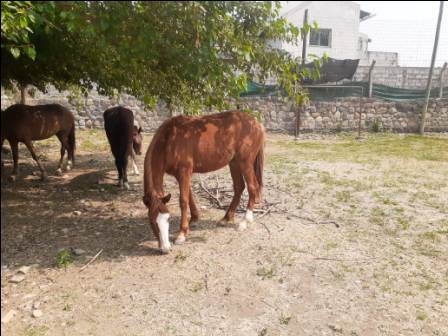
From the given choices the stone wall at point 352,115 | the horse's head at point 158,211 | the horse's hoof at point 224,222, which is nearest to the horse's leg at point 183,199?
the horse's head at point 158,211

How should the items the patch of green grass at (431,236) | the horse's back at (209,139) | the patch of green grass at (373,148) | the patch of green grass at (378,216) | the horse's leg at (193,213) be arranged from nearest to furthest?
the horse's back at (209,139) → the patch of green grass at (431,236) → the horse's leg at (193,213) → the patch of green grass at (378,216) → the patch of green grass at (373,148)

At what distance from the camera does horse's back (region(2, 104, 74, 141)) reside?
7055mm

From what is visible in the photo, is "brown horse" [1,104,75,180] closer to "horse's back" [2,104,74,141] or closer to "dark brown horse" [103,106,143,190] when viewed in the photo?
"horse's back" [2,104,74,141]

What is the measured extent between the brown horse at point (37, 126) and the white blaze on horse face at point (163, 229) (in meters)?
3.71

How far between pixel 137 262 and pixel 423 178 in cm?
700

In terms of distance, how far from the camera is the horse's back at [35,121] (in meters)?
7.05

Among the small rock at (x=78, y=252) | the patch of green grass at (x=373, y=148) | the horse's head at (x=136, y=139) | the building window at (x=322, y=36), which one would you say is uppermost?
the building window at (x=322, y=36)

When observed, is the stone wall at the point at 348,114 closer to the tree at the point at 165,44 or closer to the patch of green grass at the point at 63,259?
the tree at the point at 165,44

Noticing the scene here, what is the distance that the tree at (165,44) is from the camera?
1.62 metres

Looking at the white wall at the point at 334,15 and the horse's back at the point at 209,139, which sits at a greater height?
the white wall at the point at 334,15

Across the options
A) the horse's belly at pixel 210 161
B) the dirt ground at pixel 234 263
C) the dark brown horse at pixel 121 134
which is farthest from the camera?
the dark brown horse at pixel 121 134

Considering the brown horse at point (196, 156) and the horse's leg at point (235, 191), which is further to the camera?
the horse's leg at point (235, 191)

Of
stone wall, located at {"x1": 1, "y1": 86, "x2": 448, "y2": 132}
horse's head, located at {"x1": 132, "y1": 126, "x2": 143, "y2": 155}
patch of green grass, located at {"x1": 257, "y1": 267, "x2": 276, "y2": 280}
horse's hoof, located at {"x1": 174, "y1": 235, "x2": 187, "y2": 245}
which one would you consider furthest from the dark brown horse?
stone wall, located at {"x1": 1, "y1": 86, "x2": 448, "y2": 132}

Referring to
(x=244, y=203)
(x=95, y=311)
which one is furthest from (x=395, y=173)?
(x=95, y=311)
